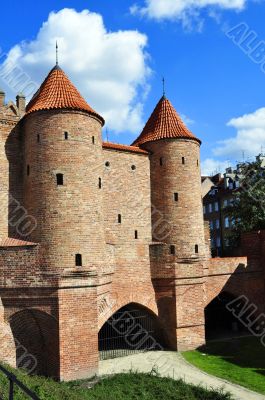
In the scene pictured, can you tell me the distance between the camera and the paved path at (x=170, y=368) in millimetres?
14777

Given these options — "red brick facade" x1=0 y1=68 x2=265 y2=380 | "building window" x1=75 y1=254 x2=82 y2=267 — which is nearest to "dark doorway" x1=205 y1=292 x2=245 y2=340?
"red brick facade" x1=0 y1=68 x2=265 y2=380

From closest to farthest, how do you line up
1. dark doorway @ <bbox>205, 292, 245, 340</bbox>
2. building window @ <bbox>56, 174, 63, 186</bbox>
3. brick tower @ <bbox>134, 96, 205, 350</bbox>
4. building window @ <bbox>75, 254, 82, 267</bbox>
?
building window @ <bbox>75, 254, 82, 267</bbox> → building window @ <bbox>56, 174, 63, 186</bbox> → brick tower @ <bbox>134, 96, 205, 350</bbox> → dark doorway @ <bbox>205, 292, 245, 340</bbox>

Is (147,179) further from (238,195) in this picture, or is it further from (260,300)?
(238,195)

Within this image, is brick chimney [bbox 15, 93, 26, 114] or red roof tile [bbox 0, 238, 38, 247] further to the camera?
brick chimney [bbox 15, 93, 26, 114]

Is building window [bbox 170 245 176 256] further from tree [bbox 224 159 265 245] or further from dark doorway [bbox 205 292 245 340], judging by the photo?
tree [bbox 224 159 265 245]

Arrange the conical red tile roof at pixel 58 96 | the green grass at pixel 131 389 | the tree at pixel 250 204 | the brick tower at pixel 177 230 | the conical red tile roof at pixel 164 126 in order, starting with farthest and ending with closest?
the tree at pixel 250 204, the conical red tile roof at pixel 164 126, the brick tower at pixel 177 230, the conical red tile roof at pixel 58 96, the green grass at pixel 131 389

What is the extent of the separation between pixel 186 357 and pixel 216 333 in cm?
570

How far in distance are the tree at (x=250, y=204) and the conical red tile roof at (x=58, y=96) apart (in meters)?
15.6

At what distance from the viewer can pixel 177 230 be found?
20672 mm

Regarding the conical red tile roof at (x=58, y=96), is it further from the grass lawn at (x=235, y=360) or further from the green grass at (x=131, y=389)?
the grass lawn at (x=235, y=360)

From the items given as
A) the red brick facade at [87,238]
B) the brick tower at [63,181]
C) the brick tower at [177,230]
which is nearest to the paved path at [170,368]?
the red brick facade at [87,238]

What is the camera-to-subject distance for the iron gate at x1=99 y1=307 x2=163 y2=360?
20297 millimetres

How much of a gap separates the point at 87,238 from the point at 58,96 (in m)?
6.13

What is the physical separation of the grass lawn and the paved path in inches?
16.8
